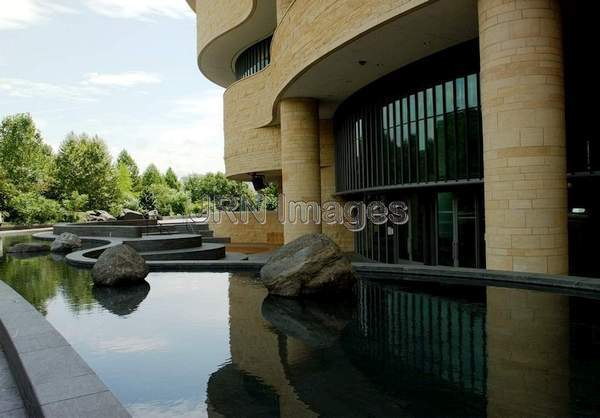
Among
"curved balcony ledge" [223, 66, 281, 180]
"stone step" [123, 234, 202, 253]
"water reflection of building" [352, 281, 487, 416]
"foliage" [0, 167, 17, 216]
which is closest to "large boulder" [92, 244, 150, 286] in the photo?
"water reflection of building" [352, 281, 487, 416]

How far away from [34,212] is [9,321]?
50247mm

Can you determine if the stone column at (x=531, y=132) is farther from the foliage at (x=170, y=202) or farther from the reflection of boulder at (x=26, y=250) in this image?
the foliage at (x=170, y=202)

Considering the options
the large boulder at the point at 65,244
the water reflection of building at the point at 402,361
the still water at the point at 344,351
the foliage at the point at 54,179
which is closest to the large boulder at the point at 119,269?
the still water at the point at 344,351

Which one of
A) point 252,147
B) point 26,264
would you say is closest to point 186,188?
point 252,147

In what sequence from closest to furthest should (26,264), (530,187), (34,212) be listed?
(530,187), (26,264), (34,212)

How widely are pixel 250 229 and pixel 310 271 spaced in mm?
23388

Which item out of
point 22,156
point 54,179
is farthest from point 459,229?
point 22,156

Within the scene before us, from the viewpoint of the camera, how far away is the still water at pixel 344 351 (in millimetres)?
4180

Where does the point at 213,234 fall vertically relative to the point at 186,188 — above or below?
below

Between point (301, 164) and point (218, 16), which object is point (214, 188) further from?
point (301, 164)

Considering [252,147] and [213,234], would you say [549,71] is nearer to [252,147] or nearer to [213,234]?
[252,147]

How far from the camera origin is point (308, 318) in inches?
298

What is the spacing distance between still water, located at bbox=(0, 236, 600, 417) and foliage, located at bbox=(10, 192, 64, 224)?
46488mm

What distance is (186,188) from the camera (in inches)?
4210
